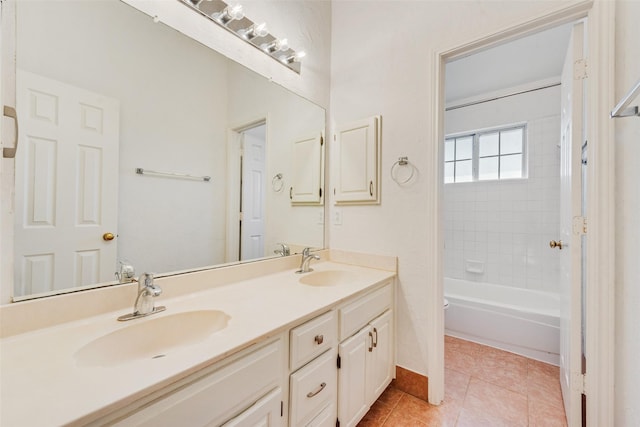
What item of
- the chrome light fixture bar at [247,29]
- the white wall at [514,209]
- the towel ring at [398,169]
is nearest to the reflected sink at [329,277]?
the towel ring at [398,169]

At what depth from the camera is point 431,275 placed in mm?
1525

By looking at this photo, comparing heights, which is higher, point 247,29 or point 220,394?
point 247,29

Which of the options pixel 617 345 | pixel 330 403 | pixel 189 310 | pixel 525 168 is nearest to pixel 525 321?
pixel 617 345

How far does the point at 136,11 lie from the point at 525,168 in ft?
11.6

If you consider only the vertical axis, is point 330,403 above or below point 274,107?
below

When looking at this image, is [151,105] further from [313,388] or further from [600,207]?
[600,207]

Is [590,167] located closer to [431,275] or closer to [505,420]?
[431,275]

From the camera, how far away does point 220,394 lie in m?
0.70

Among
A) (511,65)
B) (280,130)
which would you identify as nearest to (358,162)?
(280,130)

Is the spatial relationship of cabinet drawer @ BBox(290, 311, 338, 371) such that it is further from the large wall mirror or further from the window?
the window

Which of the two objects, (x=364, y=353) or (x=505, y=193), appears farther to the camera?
(x=505, y=193)

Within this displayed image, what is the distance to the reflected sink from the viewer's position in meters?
1.61

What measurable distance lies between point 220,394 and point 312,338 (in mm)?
396

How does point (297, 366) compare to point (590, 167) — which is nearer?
point (297, 366)
